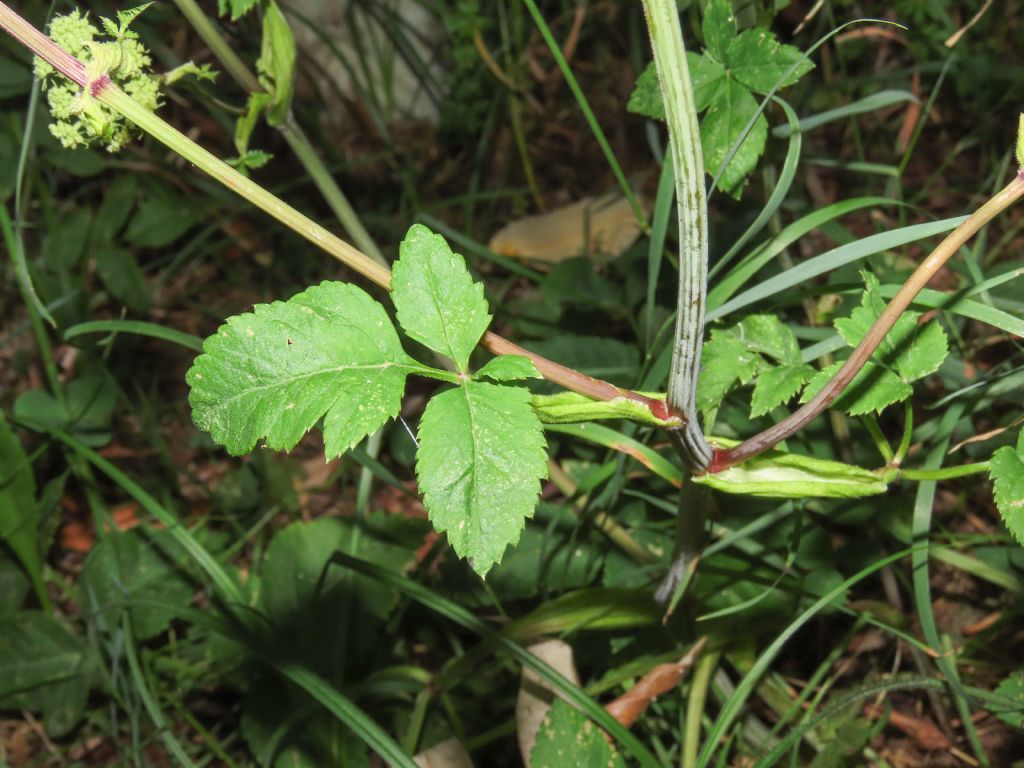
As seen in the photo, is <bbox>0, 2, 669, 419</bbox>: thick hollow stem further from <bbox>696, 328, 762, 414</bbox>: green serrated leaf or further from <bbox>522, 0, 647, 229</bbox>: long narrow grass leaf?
<bbox>522, 0, 647, 229</bbox>: long narrow grass leaf

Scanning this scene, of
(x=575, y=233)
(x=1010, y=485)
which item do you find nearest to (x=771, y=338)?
(x=1010, y=485)

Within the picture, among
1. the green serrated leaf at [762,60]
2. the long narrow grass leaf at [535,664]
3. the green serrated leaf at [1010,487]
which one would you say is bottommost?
the long narrow grass leaf at [535,664]

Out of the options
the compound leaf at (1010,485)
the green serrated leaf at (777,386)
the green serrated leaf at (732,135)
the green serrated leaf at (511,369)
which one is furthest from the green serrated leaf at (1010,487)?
the green serrated leaf at (511,369)

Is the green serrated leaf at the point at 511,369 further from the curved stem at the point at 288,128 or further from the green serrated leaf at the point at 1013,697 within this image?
the green serrated leaf at the point at 1013,697

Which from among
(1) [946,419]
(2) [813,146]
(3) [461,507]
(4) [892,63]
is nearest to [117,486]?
(3) [461,507]

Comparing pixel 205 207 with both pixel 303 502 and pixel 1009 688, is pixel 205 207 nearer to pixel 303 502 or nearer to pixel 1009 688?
pixel 303 502

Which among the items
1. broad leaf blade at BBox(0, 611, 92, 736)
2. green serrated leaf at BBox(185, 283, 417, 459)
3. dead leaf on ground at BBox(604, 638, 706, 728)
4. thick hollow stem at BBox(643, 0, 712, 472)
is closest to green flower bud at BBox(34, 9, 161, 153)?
green serrated leaf at BBox(185, 283, 417, 459)
